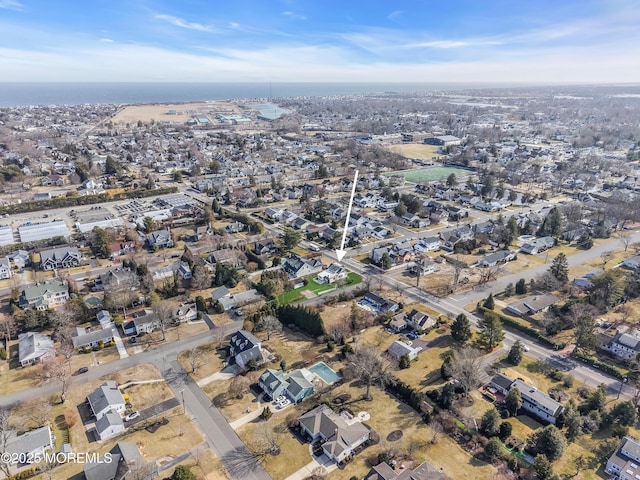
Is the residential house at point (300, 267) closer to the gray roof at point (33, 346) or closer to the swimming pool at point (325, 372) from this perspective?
the swimming pool at point (325, 372)

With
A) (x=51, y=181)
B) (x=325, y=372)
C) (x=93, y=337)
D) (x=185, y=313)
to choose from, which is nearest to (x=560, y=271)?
(x=325, y=372)

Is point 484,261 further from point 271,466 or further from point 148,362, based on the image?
point 148,362

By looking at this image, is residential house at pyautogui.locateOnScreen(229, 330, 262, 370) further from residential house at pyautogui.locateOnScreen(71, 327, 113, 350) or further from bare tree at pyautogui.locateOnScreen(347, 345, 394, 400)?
residential house at pyautogui.locateOnScreen(71, 327, 113, 350)

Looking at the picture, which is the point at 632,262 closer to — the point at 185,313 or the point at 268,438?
A: the point at 268,438

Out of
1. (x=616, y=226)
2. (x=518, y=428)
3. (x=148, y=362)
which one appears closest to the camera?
(x=518, y=428)

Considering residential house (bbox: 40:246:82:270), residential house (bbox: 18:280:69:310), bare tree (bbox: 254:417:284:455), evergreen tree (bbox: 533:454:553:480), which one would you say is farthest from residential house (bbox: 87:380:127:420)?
evergreen tree (bbox: 533:454:553:480)

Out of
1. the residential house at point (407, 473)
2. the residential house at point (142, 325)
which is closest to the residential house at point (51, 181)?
the residential house at point (142, 325)

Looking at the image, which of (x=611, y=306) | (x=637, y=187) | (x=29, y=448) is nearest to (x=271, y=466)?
(x=29, y=448)
